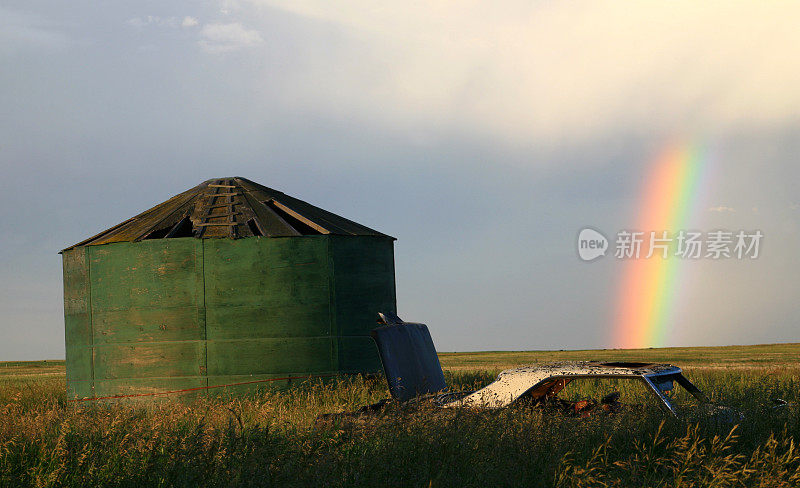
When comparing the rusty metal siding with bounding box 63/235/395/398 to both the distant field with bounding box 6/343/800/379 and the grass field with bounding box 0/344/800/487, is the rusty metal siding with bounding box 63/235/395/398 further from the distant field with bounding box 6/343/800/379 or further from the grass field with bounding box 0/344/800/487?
the distant field with bounding box 6/343/800/379

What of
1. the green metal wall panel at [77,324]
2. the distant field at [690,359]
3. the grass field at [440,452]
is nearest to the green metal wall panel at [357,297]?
the green metal wall panel at [77,324]

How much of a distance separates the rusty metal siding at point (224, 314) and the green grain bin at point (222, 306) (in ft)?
0.06

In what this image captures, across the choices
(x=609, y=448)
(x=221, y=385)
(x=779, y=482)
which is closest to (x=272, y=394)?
(x=221, y=385)

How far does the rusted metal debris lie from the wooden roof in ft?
17.4

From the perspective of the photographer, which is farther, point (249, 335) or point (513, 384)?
point (249, 335)

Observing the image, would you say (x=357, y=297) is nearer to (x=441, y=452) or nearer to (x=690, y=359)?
(x=441, y=452)

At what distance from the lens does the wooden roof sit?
15375 mm

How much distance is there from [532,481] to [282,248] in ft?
30.7

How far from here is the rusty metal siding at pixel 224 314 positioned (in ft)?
48.5

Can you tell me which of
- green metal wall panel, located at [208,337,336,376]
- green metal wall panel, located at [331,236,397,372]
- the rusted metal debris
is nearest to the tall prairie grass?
the rusted metal debris

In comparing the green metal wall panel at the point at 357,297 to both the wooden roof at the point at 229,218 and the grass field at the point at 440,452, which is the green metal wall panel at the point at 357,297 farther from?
the grass field at the point at 440,452

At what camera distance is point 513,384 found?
829 centimetres

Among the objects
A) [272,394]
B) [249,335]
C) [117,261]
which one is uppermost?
[117,261]

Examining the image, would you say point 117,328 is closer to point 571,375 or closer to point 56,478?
point 56,478
